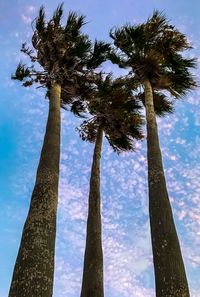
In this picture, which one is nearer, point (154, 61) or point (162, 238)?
point (162, 238)

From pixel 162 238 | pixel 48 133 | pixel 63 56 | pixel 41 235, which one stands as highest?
pixel 63 56

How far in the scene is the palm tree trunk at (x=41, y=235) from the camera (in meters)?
6.76

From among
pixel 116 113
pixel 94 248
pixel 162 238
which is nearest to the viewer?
pixel 162 238

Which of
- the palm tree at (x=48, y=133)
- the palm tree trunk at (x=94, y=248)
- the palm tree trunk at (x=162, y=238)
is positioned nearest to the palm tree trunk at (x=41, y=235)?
the palm tree at (x=48, y=133)

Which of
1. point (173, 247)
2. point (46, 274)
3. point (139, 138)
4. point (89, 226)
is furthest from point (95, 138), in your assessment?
point (46, 274)

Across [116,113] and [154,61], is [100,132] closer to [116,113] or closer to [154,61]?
[116,113]

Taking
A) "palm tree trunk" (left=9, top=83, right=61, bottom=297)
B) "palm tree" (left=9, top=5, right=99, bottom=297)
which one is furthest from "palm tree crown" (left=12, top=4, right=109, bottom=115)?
"palm tree trunk" (left=9, top=83, right=61, bottom=297)

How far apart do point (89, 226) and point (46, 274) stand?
6227 millimetres

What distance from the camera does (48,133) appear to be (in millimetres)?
10234

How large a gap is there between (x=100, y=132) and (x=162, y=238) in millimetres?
9403

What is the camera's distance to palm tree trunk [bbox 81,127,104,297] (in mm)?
Answer: 11250

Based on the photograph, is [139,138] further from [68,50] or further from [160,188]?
[160,188]

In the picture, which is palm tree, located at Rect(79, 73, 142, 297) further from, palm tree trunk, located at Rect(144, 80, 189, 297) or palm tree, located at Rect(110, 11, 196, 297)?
palm tree trunk, located at Rect(144, 80, 189, 297)

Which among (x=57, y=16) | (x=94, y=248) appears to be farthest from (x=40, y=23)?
(x=94, y=248)
